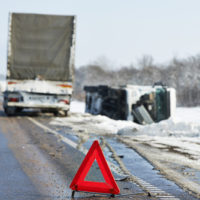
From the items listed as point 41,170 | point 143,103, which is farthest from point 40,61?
point 41,170

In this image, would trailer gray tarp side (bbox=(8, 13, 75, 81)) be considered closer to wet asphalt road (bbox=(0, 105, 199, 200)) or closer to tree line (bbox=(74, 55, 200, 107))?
wet asphalt road (bbox=(0, 105, 199, 200))

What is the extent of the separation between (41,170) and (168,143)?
3781 millimetres

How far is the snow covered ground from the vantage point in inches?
244

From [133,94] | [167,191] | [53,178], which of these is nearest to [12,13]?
[133,94]

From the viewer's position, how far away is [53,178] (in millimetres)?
5785

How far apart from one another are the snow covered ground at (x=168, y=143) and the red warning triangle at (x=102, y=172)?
108cm

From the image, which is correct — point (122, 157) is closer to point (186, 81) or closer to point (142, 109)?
point (142, 109)

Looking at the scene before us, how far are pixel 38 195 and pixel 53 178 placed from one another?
2.95ft

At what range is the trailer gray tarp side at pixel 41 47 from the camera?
15961mm

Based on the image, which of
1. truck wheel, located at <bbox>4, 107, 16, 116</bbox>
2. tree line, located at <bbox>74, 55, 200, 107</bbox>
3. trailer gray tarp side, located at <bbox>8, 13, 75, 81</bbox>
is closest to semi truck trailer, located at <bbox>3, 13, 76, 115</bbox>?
trailer gray tarp side, located at <bbox>8, 13, 75, 81</bbox>

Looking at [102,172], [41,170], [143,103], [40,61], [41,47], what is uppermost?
[41,47]

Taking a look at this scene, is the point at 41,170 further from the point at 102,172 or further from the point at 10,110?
the point at 10,110

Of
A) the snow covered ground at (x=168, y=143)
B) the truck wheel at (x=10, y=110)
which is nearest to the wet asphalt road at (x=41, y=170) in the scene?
the snow covered ground at (x=168, y=143)

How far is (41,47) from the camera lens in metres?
16.1
